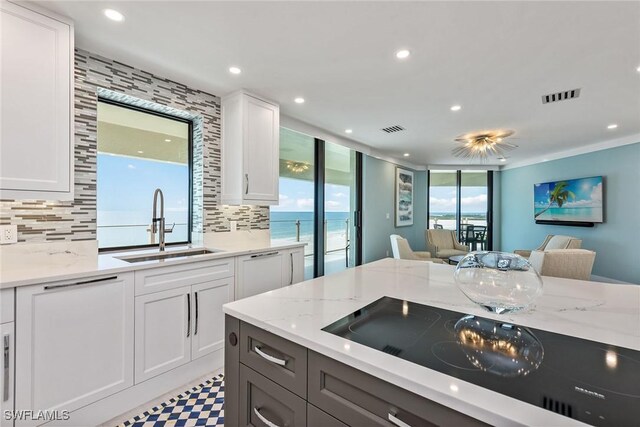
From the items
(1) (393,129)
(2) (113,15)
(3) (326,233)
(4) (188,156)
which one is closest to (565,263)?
(1) (393,129)

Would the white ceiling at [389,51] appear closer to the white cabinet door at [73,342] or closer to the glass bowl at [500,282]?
the glass bowl at [500,282]

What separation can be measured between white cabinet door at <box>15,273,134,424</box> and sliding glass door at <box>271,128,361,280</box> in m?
2.03

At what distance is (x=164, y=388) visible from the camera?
80.4 inches

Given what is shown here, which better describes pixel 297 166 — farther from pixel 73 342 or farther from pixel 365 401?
pixel 365 401

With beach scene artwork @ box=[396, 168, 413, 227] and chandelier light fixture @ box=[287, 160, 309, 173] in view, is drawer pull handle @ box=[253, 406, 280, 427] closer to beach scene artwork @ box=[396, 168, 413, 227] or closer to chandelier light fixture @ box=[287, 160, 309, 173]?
chandelier light fixture @ box=[287, 160, 309, 173]

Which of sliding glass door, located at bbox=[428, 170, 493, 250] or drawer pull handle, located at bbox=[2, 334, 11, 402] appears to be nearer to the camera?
drawer pull handle, located at bbox=[2, 334, 11, 402]

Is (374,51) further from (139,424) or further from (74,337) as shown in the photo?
(139,424)

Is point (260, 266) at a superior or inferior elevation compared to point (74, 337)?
superior

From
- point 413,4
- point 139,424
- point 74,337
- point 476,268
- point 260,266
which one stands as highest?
point 413,4

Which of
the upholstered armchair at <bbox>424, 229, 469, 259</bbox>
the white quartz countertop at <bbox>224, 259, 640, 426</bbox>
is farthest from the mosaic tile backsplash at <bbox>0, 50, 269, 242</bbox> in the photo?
the upholstered armchair at <bbox>424, 229, 469, 259</bbox>

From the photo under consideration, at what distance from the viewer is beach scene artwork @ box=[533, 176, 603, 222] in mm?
5199

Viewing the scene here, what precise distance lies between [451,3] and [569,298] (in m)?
1.64

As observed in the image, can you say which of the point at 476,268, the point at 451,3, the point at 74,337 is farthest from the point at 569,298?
Answer: the point at 74,337

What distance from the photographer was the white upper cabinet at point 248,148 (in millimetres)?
2920
